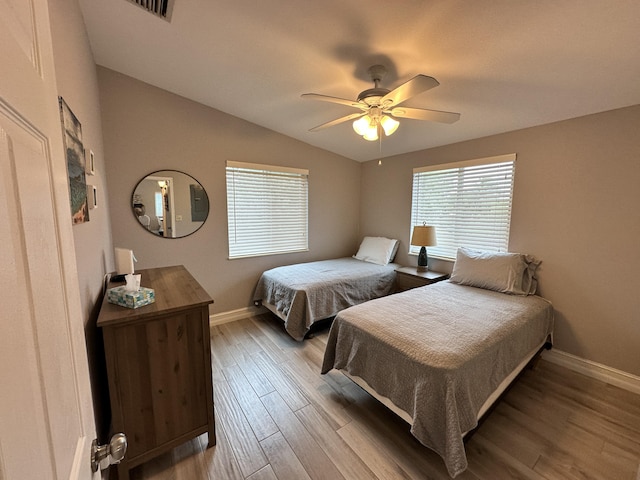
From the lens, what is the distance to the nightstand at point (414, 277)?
312cm

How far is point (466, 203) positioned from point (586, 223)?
3.41 ft

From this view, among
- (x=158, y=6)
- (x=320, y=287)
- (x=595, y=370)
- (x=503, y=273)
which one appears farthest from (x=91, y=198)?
(x=595, y=370)

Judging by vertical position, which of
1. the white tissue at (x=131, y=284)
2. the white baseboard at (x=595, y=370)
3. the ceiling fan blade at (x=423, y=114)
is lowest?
the white baseboard at (x=595, y=370)

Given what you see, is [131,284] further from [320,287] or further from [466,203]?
[466,203]

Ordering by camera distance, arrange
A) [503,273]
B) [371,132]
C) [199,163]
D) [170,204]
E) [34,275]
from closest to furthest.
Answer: [34,275], [371,132], [503,273], [170,204], [199,163]

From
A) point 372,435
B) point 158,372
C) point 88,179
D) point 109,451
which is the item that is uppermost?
point 88,179

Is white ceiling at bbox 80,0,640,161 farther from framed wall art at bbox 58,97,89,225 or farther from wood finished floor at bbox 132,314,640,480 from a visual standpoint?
wood finished floor at bbox 132,314,640,480

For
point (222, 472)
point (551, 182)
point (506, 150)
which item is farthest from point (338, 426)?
point (506, 150)

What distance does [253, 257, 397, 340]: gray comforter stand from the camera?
2766mm

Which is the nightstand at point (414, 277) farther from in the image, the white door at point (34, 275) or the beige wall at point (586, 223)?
the white door at point (34, 275)

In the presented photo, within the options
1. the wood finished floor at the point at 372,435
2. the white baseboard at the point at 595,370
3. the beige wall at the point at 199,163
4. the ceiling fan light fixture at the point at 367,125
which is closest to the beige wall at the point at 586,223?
the white baseboard at the point at 595,370

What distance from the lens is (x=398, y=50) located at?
5.61ft

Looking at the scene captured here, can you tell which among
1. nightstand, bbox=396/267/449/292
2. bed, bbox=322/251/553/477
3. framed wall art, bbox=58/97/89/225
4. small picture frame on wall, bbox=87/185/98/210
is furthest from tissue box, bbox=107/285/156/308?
nightstand, bbox=396/267/449/292

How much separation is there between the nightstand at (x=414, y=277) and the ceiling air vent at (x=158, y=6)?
10.6 feet
